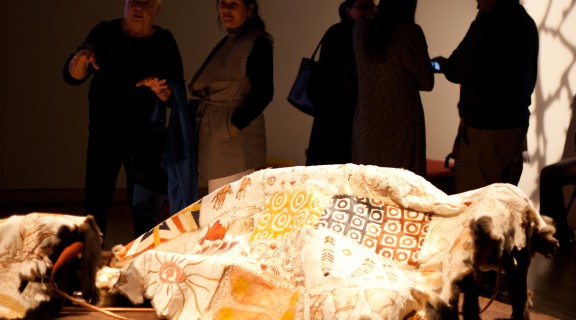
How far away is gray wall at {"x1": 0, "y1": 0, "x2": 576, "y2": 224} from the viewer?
15.6ft

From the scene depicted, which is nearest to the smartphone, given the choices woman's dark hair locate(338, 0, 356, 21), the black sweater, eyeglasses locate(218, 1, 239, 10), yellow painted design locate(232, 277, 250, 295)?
woman's dark hair locate(338, 0, 356, 21)

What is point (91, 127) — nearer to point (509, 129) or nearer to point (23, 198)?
point (509, 129)

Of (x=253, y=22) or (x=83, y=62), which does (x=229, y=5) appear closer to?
(x=253, y=22)

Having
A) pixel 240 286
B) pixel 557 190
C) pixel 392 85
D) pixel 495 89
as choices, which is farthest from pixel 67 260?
pixel 557 190

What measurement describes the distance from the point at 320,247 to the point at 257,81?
134 cm

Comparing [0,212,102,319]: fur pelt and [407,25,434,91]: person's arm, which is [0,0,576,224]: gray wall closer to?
[407,25,434,91]: person's arm

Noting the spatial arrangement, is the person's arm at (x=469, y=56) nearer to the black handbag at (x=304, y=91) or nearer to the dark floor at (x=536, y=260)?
the black handbag at (x=304, y=91)

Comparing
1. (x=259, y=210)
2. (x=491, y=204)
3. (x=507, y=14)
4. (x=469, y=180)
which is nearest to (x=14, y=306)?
(x=259, y=210)

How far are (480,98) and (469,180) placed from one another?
34 centimetres

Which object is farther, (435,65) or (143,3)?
(435,65)

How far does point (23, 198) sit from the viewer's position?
5262 millimetres

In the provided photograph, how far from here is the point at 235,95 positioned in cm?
348

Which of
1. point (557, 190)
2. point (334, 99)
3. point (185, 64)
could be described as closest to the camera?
point (334, 99)

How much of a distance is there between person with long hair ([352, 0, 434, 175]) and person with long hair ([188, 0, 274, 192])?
407 mm
